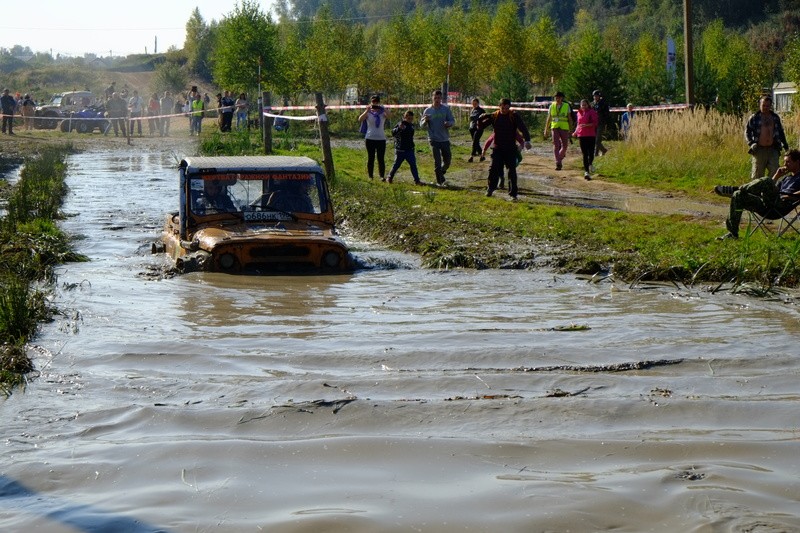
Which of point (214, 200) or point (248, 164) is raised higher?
point (248, 164)

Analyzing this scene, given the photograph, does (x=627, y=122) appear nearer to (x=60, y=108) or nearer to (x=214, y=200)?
(x=214, y=200)

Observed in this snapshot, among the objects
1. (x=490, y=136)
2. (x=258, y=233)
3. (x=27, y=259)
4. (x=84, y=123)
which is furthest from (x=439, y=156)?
(x=84, y=123)

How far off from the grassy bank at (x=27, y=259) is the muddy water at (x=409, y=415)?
0.68ft

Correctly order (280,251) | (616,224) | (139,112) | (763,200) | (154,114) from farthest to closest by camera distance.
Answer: (154,114) < (139,112) < (616,224) < (763,200) < (280,251)

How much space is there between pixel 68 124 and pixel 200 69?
60.4 metres

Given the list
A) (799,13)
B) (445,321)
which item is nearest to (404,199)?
(445,321)

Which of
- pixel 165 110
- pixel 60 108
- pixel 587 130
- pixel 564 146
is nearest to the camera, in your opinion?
pixel 587 130

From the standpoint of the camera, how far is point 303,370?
292 inches

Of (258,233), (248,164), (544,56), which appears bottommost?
(258,233)

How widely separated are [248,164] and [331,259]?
155cm

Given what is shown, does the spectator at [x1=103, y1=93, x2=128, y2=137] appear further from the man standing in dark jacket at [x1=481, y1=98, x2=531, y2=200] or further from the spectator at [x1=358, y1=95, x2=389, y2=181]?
the man standing in dark jacket at [x1=481, y1=98, x2=531, y2=200]

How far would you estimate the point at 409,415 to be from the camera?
6250 mm

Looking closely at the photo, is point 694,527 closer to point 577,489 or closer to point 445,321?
point 577,489

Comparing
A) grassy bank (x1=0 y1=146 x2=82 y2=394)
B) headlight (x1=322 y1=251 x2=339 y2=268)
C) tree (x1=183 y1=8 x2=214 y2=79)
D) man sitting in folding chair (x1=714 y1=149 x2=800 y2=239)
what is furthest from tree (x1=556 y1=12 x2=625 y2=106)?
tree (x1=183 y1=8 x2=214 y2=79)
